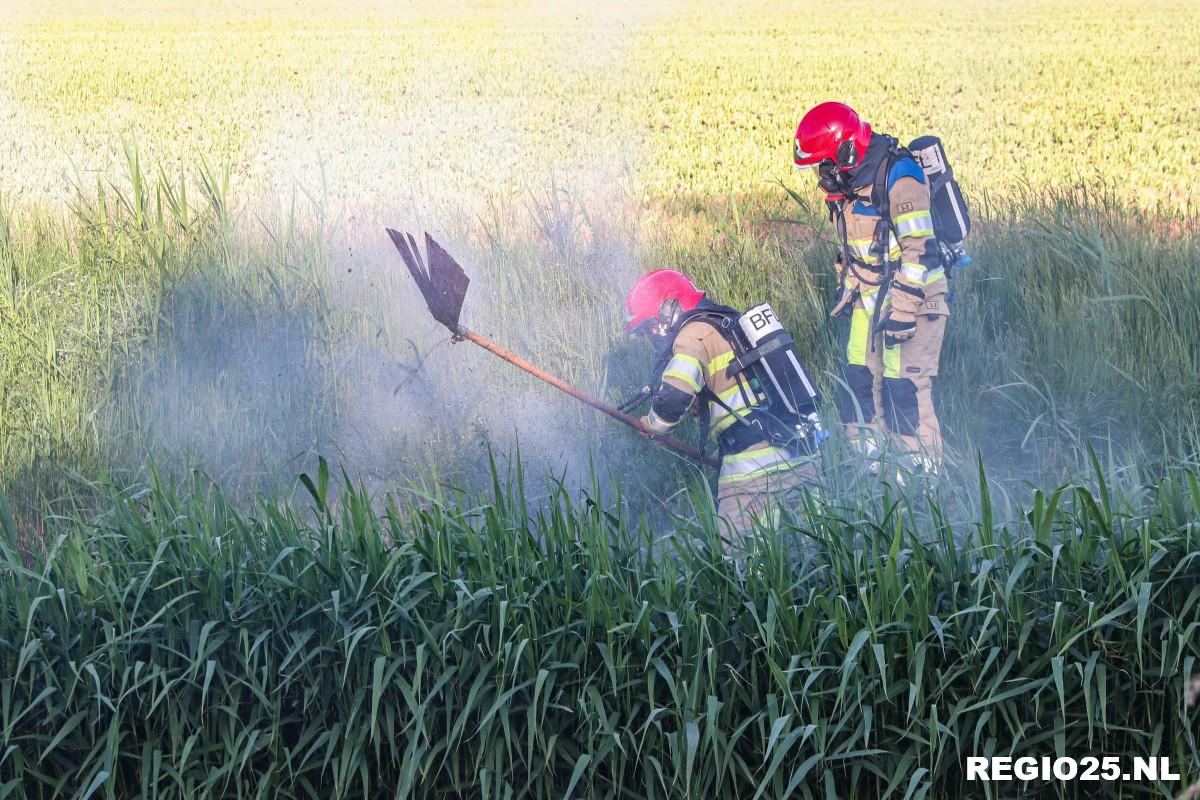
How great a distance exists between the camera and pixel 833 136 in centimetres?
573

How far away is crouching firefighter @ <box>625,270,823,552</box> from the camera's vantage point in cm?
493

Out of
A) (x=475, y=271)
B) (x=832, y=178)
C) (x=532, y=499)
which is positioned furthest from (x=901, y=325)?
(x=475, y=271)

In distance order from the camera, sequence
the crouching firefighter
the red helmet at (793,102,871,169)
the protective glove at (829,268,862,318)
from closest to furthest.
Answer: the crouching firefighter, the red helmet at (793,102,871,169), the protective glove at (829,268,862,318)

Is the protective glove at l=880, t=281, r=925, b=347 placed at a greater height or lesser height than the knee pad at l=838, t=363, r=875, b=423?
greater

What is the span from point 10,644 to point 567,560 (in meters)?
1.64

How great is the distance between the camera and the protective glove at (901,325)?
19.1 feet

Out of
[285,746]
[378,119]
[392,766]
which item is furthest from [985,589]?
[378,119]

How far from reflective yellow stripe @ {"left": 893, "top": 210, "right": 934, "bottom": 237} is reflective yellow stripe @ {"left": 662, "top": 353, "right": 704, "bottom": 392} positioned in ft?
4.60

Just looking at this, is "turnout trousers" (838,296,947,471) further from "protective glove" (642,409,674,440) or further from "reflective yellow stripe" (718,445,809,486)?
"protective glove" (642,409,674,440)

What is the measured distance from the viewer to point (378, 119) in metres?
14.6

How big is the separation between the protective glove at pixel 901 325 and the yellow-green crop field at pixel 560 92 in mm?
4104

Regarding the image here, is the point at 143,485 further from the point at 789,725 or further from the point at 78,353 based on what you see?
the point at 789,725

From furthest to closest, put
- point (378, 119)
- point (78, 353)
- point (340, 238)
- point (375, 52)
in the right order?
1. point (375, 52)
2. point (378, 119)
3. point (340, 238)
4. point (78, 353)

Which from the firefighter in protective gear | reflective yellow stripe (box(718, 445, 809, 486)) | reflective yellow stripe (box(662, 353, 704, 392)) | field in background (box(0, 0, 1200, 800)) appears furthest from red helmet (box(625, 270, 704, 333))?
the firefighter in protective gear
